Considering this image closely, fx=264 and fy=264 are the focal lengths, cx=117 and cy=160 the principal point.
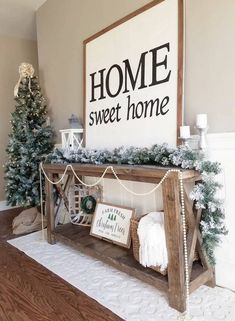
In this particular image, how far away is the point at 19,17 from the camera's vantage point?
134 inches

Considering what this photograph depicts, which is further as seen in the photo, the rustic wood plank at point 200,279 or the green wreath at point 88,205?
the green wreath at point 88,205

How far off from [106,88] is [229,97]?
1.12m

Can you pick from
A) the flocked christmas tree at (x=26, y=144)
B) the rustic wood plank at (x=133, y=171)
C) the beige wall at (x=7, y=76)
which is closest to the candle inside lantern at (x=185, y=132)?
the rustic wood plank at (x=133, y=171)

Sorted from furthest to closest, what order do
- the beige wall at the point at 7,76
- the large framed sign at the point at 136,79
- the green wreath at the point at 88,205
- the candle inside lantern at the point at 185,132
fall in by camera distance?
the beige wall at the point at 7,76 → the green wreath at the point at 88,205 → the large framed sign at the point at 136,79 → the candle inside lantern at the point at 185,132

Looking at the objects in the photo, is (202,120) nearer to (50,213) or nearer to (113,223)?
(113,223)

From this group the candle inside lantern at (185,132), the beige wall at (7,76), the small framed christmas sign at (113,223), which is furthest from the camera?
the beige wall at (7,76)

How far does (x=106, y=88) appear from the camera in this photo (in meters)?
2.34

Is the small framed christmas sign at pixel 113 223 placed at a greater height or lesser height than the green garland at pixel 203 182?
lesser

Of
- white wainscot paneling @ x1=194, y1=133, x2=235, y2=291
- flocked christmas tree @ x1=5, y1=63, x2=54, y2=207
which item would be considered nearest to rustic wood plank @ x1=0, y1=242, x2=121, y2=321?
white wainscot paneling @ x1=194, y1=133, x2=235, y2=291

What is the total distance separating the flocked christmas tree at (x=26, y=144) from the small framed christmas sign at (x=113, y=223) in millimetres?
1119

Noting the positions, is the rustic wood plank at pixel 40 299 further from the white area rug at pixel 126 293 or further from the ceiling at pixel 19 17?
the ceiling at pixel 19 17

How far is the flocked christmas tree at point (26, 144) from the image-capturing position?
3002mm

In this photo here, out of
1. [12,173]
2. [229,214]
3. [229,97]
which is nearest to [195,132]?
[229,97]

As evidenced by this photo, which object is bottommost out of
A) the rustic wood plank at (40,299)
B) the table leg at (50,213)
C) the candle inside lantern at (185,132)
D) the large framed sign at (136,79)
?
the rustic wood plank at (40,299)
